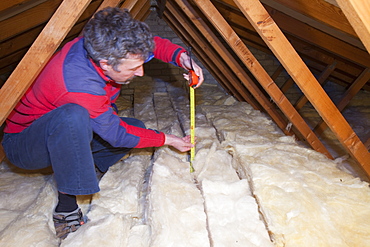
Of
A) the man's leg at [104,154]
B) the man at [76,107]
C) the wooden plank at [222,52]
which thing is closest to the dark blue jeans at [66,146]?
the man at [76,107]

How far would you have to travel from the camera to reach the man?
132 cm

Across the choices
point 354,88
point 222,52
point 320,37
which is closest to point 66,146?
point 222,52

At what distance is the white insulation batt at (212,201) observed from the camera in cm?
139

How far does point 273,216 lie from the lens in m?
1.48

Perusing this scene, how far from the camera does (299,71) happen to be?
155 cm

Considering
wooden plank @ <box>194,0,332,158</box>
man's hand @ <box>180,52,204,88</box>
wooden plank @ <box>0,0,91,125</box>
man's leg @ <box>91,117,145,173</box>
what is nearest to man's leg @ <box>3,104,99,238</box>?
Answer: wooden plank @ <box>0,0,91,125</box>

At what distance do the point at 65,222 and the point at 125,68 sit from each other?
0.84 metres

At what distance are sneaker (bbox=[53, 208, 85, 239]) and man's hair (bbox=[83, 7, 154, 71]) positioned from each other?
2.63 feet

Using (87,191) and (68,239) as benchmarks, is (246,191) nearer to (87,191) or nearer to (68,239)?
(87,191)

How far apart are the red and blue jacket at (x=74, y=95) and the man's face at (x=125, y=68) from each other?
0.06 meters

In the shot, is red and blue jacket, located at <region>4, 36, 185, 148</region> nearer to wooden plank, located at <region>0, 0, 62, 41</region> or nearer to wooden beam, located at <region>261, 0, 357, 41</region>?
wooden plank, located at <region>0, 0, 62, 41</region>

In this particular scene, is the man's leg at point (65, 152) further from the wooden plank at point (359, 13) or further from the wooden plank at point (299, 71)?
the wooden plank at point (359, 13)

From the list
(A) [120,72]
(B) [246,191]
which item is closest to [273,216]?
(B) [246,191]

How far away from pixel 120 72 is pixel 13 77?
480 millimetres
